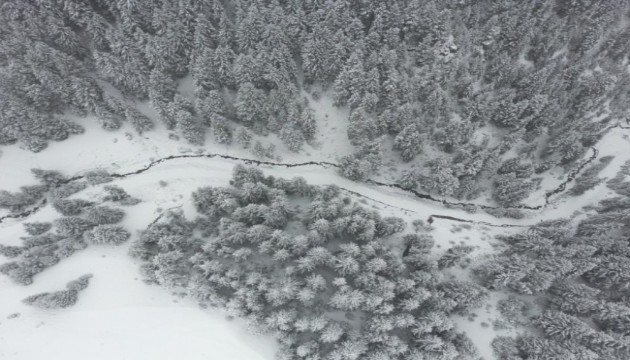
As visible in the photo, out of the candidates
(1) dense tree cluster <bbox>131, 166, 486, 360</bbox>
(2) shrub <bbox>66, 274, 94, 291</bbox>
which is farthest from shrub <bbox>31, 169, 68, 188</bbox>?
(1) dense tree cluster <bbox>131, 166, 486, 360</bbox>

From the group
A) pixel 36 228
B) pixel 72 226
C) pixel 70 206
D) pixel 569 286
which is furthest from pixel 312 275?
pixel 36 228

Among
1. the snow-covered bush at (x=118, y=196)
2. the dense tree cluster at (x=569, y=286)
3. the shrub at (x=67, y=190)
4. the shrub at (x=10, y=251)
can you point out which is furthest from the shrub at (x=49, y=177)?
the dense tree cluster at (x=569, y=286)

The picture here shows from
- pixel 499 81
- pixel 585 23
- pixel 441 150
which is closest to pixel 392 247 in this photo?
pixel 441 150

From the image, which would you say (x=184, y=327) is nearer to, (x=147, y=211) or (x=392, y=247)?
(x=147, y=211)

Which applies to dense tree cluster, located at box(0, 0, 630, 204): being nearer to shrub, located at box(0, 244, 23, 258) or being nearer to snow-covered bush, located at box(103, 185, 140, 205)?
snow-covered bush, located at box(103, 185, 140, 205)

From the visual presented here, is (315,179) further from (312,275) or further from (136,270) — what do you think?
(136,270)

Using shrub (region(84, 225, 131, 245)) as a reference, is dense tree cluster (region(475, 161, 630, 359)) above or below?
above

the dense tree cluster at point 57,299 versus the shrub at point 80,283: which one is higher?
the shrub at point 80,283

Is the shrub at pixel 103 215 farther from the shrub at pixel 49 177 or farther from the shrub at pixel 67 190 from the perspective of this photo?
the shrub at pixel 49 177
